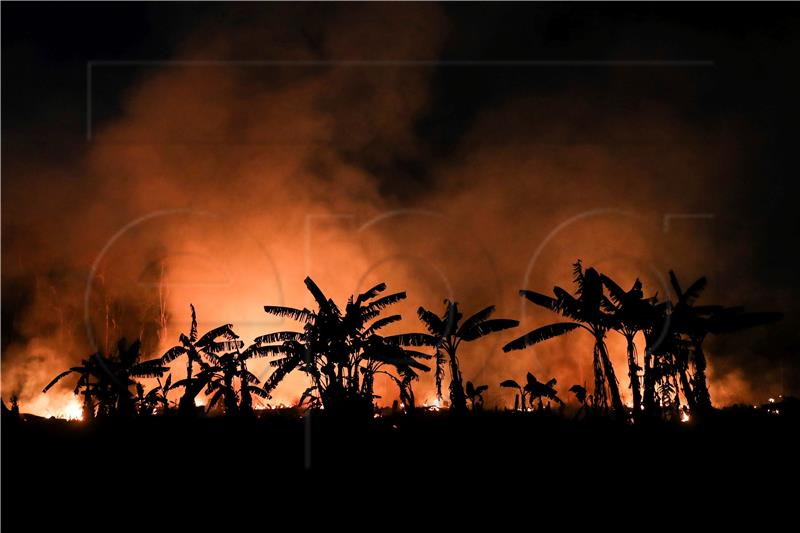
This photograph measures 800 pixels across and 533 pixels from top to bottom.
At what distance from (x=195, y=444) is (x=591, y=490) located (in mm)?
9351

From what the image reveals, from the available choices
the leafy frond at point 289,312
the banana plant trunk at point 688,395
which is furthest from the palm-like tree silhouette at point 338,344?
the banana plant trunk at point 688,395

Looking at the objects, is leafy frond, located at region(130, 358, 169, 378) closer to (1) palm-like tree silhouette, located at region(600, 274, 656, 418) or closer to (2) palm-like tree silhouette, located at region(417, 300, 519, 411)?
(2) palm-like tree silhouette, located at region(417, 300, 519, 411)

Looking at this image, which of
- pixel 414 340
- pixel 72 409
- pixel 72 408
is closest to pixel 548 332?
pixel 414 340

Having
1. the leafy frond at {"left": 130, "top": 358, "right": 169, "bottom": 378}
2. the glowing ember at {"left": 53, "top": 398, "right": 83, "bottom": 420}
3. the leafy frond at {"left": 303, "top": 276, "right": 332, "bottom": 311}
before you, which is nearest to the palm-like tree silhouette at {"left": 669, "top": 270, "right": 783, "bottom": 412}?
the leafy frond at {"left": 303, "top": 276, "right": 332, "bottom": 311}

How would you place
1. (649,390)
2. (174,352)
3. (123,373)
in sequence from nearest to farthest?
(649,390), (174,352), (123,373)

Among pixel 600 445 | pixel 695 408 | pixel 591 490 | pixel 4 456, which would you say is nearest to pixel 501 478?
pixel 591 490

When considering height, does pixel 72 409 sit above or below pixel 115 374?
below

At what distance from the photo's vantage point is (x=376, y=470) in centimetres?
1092

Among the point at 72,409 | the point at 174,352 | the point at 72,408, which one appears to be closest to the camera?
the point at 174,352

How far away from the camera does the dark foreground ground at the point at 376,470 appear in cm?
876

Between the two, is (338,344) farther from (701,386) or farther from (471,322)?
(701,386)

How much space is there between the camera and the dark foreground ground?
8758 millimetres

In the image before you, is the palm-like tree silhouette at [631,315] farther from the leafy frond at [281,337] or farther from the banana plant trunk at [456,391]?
the leafy frond at [281,337]

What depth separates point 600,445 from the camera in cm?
1205
